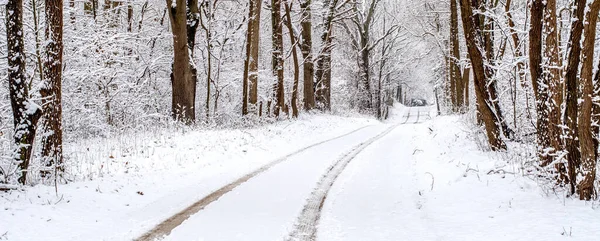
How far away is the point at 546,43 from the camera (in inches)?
A: 215

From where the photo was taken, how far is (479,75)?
8.90m

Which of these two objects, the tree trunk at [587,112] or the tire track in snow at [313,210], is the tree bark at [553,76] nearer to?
the tree trunk at [587,112]

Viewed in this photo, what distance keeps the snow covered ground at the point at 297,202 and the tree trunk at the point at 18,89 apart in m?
0.83

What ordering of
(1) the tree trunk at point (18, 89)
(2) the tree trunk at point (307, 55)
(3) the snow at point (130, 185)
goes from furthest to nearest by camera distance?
1. (2) the tree trunk at point (307, 55)
2. (1) the tree trunk at point (18, 89)
3. (3) the snow at point (130, 185)

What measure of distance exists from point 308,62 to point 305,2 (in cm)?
347

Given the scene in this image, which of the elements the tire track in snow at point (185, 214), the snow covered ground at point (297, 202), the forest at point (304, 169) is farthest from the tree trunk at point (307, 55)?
the tire track in snow at point (185, 214)

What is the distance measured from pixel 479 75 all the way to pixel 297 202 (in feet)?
17.6

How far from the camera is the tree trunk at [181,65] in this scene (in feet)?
47.3

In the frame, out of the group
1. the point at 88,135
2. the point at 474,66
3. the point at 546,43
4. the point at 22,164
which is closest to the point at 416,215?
the point at 546,43

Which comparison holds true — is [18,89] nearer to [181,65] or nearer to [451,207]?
[451,207]

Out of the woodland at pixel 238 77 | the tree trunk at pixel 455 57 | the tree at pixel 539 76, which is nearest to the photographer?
the woodland at pixel 238 77

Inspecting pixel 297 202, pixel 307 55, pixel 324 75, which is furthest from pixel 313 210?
pixel 324 75

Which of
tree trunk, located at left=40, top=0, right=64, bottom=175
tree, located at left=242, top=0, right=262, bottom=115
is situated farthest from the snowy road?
tree, located at left=242, top=0, right=262, bottom=115

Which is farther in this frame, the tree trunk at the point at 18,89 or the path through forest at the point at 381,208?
the tree trunk at the point at 18,89
